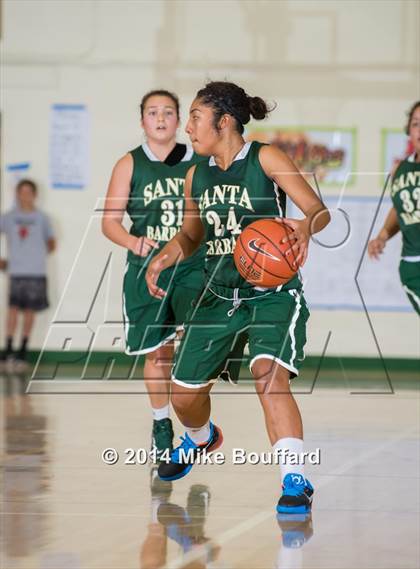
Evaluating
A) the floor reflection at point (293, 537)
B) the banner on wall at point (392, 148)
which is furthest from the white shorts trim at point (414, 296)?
the banner on wall at point (392, 148)

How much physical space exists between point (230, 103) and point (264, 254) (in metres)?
0.71

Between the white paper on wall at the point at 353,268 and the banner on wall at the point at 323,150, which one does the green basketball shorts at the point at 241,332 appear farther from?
the banner on wall at the point at 323,150

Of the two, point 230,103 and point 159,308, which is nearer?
point 230,103

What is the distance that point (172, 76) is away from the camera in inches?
450

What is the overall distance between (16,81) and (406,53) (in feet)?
11.9

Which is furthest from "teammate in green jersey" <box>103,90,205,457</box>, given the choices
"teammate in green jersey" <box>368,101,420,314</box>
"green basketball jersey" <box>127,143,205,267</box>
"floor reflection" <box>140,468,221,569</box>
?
"teammate in green jersey" <box>368,101,420,314</box>

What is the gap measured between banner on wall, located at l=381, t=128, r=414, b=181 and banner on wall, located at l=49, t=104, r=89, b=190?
2757 mm

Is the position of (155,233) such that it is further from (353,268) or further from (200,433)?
(353,268)

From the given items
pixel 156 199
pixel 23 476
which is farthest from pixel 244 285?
pixel 23 476

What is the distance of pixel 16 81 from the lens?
11.6 metres

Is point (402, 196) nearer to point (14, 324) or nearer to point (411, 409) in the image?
point (411, 409)

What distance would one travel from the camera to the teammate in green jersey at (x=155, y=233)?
5.83 m

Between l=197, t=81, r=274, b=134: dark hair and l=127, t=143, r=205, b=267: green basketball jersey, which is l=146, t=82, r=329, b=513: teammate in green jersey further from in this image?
l=127, t=143, r=205, b=267: green basketball jersey

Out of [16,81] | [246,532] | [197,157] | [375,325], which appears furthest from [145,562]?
[16,81]
